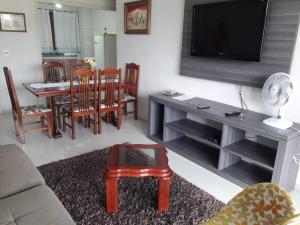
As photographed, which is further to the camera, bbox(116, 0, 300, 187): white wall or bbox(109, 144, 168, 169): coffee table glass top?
bbox(116, 0, 300, 187): white wall

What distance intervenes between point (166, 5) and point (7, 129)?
296 cm

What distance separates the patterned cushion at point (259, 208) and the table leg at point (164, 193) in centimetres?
→ 58

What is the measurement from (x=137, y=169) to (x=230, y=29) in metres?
1.76

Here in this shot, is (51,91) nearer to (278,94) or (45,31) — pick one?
(278,94)

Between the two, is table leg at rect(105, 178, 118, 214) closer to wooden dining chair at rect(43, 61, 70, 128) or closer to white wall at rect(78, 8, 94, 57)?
wooden dining chair at rect(43, 61, 70, 128)

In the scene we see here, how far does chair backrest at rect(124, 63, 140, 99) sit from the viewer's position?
4121 mm

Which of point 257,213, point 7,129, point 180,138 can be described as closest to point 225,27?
point 180,138

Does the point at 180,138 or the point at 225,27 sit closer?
the point at 225,27

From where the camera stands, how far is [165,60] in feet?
11.8

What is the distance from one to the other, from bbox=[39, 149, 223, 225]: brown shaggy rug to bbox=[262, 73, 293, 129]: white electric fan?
2.88 feet

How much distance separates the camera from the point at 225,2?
2.56m

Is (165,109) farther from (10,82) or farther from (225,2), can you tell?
(10,82)

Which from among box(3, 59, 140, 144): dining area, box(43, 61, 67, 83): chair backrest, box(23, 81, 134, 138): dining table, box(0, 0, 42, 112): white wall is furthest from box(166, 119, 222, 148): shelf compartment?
box(0, 0, 42, 112): white wall

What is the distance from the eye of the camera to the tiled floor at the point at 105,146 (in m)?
2.42
